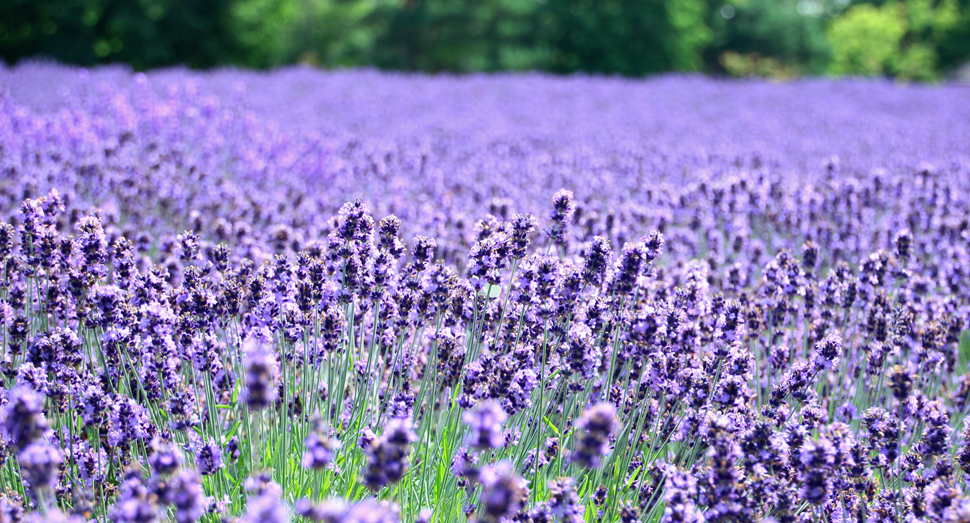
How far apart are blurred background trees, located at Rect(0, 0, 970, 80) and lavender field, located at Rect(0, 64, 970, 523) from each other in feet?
55.0

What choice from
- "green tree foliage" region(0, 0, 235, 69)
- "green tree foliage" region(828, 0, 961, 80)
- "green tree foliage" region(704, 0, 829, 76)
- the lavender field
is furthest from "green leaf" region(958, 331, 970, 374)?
"green tree foliage" region(704, 0, 829, 76)

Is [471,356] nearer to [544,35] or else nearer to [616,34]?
[616,34]

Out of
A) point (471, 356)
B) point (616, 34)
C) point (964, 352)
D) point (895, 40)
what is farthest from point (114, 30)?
point (895, 40)

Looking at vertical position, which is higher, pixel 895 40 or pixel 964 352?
pixel 895 40

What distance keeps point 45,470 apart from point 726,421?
1306 millimetres

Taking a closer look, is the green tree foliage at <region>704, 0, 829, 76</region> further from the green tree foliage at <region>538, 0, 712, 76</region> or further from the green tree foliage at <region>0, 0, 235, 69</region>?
the green tree foliage at <region>0, 0, 235, 69</region>

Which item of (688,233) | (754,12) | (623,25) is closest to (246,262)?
(688,233)

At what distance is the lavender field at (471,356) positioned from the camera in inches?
62.3

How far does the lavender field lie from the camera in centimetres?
158

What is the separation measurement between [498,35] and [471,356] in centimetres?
2361

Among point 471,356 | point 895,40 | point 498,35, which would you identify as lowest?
point 471,356

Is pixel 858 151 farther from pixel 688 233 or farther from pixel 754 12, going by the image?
pixel 754 12

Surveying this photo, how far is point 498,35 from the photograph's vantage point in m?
24.3

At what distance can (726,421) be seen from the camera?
1.54 m
